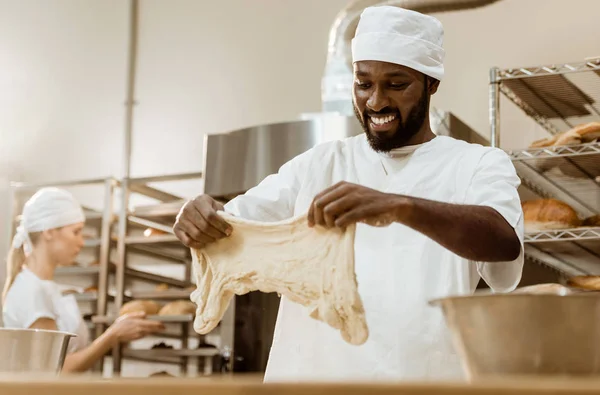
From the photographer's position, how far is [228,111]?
4492 mm

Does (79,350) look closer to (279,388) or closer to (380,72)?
(380,72)

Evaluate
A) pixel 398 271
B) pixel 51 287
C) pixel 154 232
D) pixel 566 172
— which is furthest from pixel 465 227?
pixel 154 232

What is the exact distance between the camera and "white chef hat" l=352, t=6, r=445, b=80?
1.99 metres

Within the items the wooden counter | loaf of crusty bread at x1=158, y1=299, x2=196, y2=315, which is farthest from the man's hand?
loaf of crusty bread at x1=158, y1=299, x2=196, y2=315

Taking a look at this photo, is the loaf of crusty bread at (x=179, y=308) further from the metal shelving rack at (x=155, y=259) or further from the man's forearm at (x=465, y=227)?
the man's forearm at (x=465, y=227)

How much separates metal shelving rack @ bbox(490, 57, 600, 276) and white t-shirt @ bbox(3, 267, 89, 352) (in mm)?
1822

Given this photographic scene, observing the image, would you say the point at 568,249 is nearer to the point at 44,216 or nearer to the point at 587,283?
the point at 587,283

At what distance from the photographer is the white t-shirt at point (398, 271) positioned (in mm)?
1868

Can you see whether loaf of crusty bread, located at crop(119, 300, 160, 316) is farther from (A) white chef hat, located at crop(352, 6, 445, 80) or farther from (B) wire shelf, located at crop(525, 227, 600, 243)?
(A) white chef hat, located at crop(352, 6, 445, 80)

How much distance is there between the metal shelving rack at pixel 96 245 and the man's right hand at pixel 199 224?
2429 mm

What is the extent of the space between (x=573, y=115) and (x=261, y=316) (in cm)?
151

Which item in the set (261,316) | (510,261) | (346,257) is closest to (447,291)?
(510,261)

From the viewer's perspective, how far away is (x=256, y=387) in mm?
635

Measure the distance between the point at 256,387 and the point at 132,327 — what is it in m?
2.90
